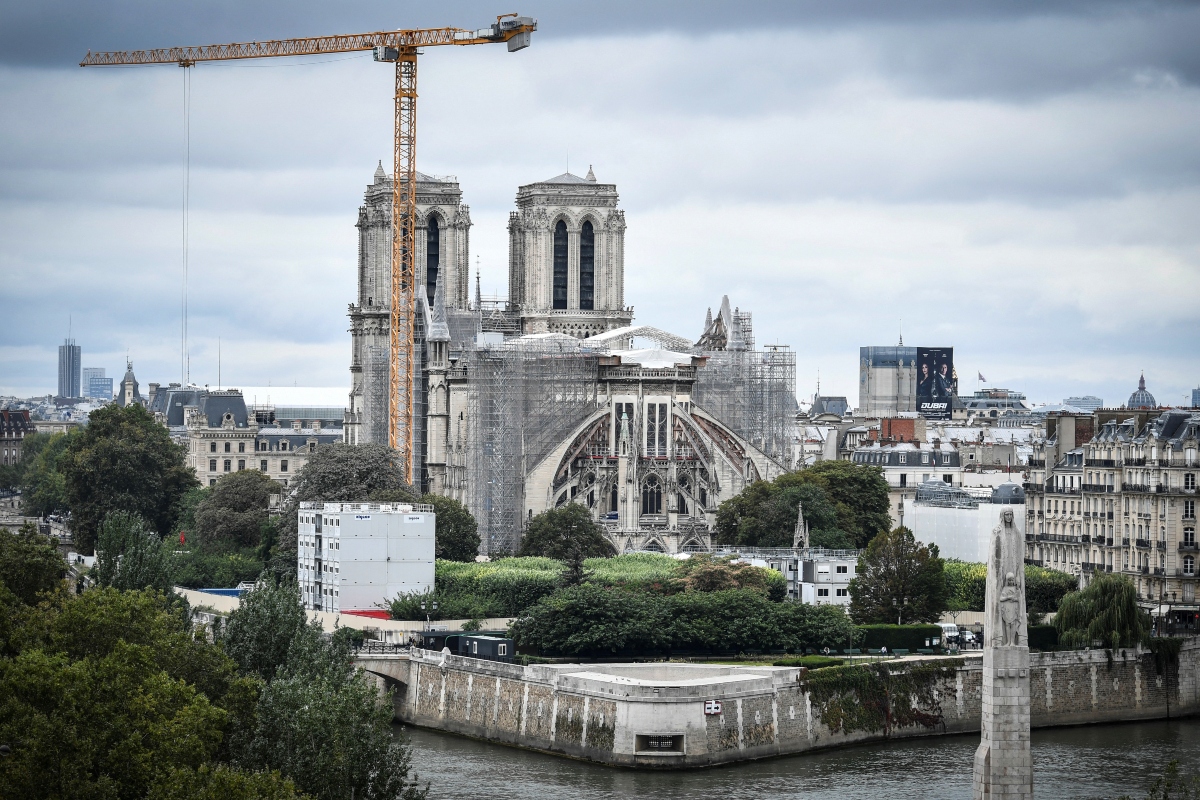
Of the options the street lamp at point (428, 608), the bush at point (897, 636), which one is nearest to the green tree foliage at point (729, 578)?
the bush at point (897, 636)

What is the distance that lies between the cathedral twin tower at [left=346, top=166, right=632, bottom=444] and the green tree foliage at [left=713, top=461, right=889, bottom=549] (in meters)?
24.7

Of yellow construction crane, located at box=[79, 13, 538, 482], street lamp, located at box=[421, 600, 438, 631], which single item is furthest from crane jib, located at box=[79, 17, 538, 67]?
street lamp, located at box=[421, 600, 438, 631]

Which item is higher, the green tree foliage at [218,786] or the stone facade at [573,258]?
the stone facade at [573,258]

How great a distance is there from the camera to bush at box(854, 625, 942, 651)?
87.2m

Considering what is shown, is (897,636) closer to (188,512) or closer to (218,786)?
(218,786)

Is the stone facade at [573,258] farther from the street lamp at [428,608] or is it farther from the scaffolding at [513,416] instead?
the street lamp at [428,608]

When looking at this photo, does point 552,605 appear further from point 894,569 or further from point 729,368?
point 729,368

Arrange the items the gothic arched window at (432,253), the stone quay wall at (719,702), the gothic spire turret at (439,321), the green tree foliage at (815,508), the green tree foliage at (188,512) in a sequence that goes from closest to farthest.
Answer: the stone quay wall at (719,702)
the green tree foliage at (815,508)
the green tree foliage at (188,512)
the gothic spire turret at (439,321)
the gothic arched window at (432,253)

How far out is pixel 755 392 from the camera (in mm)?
129500

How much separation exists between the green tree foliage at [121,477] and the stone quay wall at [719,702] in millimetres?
51987

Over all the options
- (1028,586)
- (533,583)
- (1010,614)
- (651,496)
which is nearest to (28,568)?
(533,583)

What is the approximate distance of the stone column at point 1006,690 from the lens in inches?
2154

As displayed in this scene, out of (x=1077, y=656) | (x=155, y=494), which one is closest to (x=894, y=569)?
(x=1077, y=656)

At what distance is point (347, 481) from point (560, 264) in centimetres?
3157
